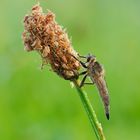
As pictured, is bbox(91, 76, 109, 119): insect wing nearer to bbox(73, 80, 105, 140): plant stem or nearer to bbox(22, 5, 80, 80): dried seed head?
bbox(22, 5, 80, 80): dried seed head

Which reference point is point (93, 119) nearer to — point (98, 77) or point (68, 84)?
point (98, 77)

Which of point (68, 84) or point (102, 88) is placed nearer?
point (102, 88)

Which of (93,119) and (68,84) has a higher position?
(68,84)

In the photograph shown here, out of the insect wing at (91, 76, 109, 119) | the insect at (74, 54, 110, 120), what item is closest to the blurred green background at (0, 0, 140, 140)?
the insect at (74, 54, 110, 120)

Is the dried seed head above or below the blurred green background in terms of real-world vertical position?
below

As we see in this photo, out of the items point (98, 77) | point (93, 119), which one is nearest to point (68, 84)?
point (98, 77)

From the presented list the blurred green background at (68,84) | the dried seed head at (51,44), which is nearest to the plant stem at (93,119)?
the dried seed head at (51,44)
